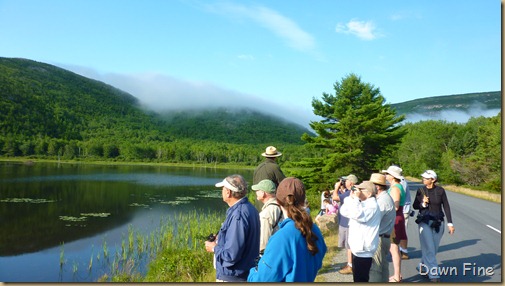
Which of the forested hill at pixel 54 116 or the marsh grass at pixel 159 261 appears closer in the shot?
the marsh grass at pixel 159 261

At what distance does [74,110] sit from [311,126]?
177665mm

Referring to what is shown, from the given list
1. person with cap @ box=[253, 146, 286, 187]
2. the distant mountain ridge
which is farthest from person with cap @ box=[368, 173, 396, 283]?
the distant mountain ridge

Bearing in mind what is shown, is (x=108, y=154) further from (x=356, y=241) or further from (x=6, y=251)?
(x=356, y=241)

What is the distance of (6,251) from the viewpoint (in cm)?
1366

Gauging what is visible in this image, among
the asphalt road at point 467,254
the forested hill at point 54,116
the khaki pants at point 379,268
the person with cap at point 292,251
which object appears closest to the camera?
the person with cap at point 292,251

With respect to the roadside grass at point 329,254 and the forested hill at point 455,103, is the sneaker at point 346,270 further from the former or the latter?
the forested hill at point 455,103

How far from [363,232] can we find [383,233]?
0.73 m

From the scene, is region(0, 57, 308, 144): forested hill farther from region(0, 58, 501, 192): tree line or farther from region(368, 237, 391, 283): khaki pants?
region(368, 237, 391, 283): khaki pants

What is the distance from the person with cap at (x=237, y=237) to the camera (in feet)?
10.8

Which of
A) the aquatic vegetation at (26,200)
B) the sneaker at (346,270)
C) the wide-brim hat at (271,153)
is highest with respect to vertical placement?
the wide-brim hat at (271,153)

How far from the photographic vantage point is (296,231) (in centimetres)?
241

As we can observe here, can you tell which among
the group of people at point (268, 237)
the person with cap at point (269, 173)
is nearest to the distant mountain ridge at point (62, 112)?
the person with cap at point (269, 173)

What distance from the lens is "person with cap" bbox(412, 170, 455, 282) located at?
5543 mm

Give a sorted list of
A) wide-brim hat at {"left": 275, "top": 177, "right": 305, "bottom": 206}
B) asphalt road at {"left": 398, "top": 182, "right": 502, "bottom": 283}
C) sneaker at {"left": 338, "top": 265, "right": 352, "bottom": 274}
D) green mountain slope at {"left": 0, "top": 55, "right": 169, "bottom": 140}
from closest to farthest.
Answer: wide-brim hat at {"left": 275, "top": 177, "right": 305, "bottom": 206}, asphalt road at {"left": 398, "top": 182, "right": 502, "bottom": 283}, sneaker at {"left": 338, "top": 265, "right": 352, "bottom": 274}, green mountain slope at {"left": 0, "top": 55, "right": 169, "bottom": 140}
